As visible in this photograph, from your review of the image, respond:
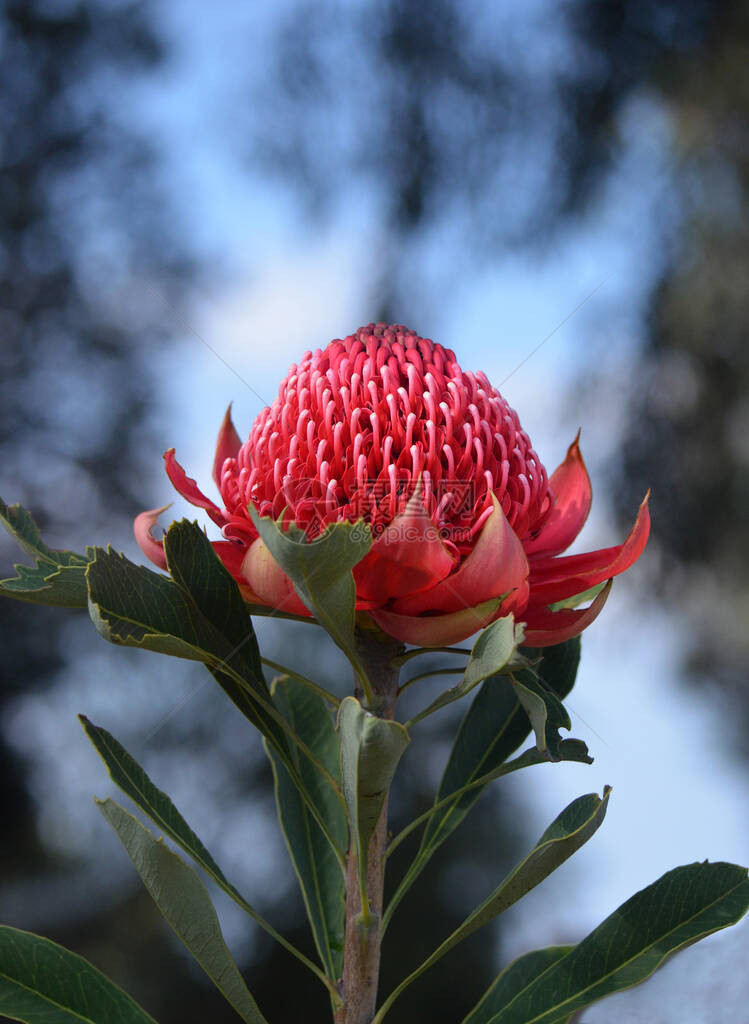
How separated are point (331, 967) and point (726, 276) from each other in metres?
2.34

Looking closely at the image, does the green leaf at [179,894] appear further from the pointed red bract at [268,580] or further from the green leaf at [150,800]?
the pointed red bract at [268,580]

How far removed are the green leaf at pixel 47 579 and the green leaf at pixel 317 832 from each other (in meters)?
0.39

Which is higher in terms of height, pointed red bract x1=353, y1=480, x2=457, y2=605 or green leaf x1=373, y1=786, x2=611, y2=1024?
pointed red bract x1=353, y1=480, x2=457, y2=605

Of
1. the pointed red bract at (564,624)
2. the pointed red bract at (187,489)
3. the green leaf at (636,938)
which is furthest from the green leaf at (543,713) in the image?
the pointed red bract at (187,489)

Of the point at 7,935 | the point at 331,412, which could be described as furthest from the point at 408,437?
the point at 7,935

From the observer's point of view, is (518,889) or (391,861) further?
(391,861)

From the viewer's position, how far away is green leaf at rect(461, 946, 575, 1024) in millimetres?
954

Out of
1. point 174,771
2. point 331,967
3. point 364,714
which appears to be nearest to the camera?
point 364,714

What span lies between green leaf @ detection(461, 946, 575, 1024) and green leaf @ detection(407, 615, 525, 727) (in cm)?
44

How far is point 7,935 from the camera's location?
856mm

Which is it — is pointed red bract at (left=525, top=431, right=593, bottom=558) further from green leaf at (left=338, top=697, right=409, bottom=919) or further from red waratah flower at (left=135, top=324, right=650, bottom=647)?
green leaf at (left=338, top=697, right=409, bottom=919)

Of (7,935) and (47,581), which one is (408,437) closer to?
(47,581)

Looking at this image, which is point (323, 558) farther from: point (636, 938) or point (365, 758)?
point (636, 938)

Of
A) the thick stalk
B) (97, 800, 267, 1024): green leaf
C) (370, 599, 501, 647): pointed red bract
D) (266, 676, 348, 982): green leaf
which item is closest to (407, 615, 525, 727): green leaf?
(370, 599, 501, 647): pointed red bract
